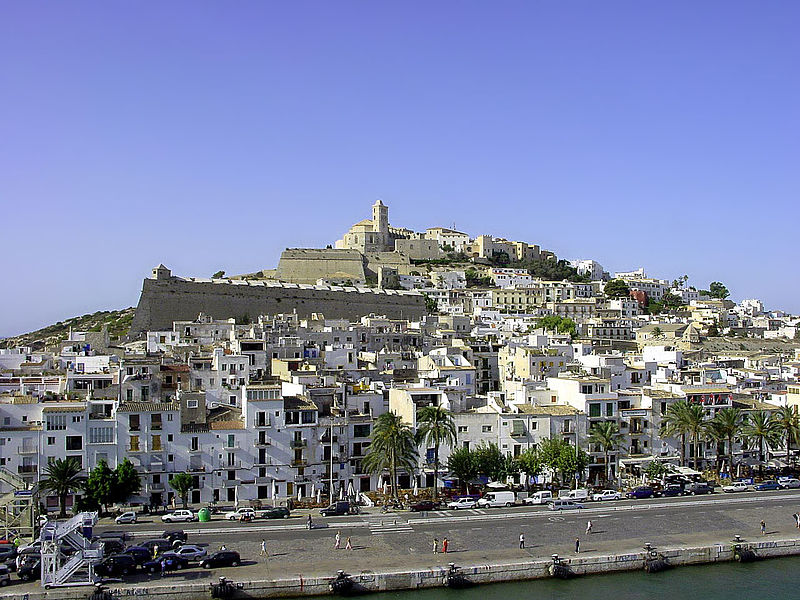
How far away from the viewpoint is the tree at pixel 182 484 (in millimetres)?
32406

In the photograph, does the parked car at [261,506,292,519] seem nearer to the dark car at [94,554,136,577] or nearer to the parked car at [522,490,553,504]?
the dark car at [94,554,136,577]

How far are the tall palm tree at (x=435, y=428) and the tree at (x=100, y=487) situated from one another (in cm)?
1098

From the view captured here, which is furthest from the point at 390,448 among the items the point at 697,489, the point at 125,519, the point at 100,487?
the point at 697,489

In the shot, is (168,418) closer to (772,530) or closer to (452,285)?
(772,530)

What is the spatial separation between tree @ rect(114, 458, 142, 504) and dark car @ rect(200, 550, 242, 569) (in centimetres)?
723

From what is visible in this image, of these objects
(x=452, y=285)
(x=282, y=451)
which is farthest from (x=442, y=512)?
(x=452, y=285)

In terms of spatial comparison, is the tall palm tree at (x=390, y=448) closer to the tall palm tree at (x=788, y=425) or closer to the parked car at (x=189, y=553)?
the parked car at (x=189, y=553)

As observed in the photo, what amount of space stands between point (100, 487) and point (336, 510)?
7.88m

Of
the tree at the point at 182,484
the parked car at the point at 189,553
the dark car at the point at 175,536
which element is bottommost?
the parked car at the point at 189,553

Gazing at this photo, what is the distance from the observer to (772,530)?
98.2 feet

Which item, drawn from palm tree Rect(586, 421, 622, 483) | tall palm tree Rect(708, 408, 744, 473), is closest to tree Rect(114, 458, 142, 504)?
palm tree Rect(586, 421, 622, 483)

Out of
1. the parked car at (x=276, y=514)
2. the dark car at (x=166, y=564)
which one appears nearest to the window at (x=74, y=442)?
the parked car at (x=276, y=514)

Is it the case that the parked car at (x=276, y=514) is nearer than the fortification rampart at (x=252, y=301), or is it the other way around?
the parked car at (x=276, y=514)

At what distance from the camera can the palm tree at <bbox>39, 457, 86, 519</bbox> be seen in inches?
1220
